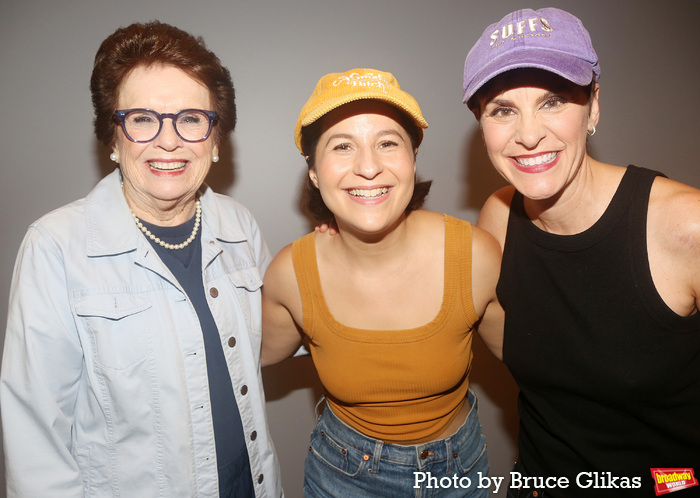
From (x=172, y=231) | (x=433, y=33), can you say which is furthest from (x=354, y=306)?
(x=433, y=33)

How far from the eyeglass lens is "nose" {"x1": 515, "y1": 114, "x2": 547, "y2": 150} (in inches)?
39.6

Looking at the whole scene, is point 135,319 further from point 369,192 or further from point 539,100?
point 539,100

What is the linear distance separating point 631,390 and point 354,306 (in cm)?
92

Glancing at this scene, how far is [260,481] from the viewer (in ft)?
5.54

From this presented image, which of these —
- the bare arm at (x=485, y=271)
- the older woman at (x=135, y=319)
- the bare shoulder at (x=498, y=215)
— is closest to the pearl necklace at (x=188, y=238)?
the older woman at (x=135, y=319)

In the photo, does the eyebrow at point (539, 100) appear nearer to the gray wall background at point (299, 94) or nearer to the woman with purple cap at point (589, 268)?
the woman with purple cap at point (589, 268)

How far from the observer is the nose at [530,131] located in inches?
50.8

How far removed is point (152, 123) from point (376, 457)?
1.38 meters

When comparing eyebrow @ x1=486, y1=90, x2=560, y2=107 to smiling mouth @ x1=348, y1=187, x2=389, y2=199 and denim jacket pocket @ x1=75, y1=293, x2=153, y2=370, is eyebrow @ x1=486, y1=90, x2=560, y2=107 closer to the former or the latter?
smiling mouth @ x1=348, y1=187, x2=389, y2=199

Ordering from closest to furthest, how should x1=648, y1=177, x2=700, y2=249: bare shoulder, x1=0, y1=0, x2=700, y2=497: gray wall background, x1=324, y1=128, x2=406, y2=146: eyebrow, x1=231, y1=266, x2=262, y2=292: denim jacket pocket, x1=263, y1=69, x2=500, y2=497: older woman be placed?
x1=648, y1=177, x2=700, y2=249: bare shoulder
x1=324, y1=128, x2=406, y2=146: eyebrow
x1=263, y1=69, x2=500, y2=497: older woman
x1=231, y1=266, x2=262, y2=292: denim jacket pocket
x1=0, y1=0, x2=700, y2=497: gray wall background

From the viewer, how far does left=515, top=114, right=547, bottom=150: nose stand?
129 cm

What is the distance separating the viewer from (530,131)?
1.30 m

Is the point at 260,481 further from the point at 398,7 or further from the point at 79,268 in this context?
the point at 398,7

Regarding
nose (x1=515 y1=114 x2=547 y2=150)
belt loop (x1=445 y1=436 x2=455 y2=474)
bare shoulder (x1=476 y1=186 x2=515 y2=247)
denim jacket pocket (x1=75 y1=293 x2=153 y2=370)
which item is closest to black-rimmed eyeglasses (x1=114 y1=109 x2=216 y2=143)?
denim jacket pocket (x1=75 y1=293 x2=153 y2=370)
